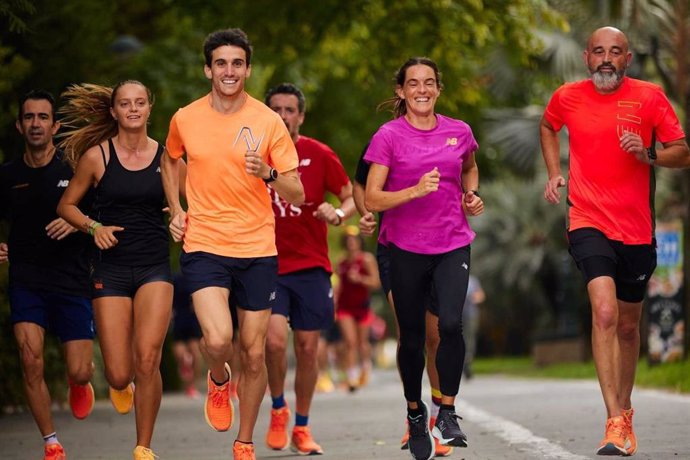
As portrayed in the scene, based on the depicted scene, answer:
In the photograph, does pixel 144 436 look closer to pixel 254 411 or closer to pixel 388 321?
pixel 254 411

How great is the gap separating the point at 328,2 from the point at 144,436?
9.41m

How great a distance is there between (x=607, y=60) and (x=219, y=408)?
3.03 metres

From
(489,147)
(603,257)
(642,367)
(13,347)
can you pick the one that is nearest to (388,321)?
(489,147)

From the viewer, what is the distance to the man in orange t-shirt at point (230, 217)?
8.39 meters

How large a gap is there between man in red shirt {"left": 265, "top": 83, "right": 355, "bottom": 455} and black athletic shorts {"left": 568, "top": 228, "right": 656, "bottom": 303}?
1881mm

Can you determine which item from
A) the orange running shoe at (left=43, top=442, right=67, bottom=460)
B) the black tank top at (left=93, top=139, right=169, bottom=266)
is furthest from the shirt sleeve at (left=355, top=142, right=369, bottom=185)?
the orange running shoe at (left=43, top=442, right=67, bottom=460)

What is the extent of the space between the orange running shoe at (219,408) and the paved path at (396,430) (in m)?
1.28

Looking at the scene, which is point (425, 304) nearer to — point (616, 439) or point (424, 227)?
point (424, 227)

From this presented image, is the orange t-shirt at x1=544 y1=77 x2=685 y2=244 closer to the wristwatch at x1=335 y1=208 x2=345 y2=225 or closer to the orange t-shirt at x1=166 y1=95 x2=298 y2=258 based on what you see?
the wristwatch at x1=335 y1=208 x2=345 y2=225

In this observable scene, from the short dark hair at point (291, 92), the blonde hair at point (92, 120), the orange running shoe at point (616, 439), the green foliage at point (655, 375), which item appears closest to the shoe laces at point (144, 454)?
the blonde hair at point (92, 120)

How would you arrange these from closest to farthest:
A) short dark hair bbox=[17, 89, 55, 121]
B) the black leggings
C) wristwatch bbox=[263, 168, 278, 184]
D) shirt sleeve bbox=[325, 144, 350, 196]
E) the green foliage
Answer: wristwatch bbox=[263, 168, 278, 184] < the black leggings < short dark hair bbox=[17, 89, 55, 121] < shirt sleeve bbox=[325, 144, 350, 196] < the green foliage

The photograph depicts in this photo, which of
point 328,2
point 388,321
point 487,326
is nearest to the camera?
point 328,2

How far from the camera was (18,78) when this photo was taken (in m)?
13.9

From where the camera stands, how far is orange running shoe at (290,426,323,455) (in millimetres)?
10109
